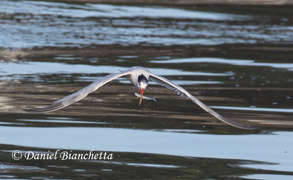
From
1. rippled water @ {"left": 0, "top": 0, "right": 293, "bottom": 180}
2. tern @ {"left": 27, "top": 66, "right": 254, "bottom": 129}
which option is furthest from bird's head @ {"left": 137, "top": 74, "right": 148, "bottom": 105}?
rippled water @ {"left": 0, "top": 0, "right": 293, "bottom": 180}

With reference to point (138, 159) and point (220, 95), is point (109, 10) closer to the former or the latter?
point (220, 95)

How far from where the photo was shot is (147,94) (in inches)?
500

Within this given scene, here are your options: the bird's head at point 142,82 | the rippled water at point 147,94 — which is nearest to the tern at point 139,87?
the bird's head at point 142,82

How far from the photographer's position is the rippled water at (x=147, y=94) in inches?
335

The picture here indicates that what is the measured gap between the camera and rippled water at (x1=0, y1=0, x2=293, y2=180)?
851 cm

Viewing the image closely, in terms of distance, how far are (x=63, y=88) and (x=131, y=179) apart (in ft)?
17.2

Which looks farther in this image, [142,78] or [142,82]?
[142,78]

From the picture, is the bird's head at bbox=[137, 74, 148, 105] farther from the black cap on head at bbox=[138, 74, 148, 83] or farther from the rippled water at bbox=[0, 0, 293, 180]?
the rippled water at bbox=[0, 0, 293, 180]

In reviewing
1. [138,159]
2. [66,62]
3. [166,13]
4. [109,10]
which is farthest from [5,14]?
[138,159]

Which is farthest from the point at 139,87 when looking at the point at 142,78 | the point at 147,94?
the point at 147,94

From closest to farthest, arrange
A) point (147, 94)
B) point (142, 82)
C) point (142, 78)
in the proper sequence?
point (142, 82) < point (142, 78) < point (147, 94)

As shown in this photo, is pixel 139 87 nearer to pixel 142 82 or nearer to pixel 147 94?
pixel 142 82

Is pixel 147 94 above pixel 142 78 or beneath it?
beneath

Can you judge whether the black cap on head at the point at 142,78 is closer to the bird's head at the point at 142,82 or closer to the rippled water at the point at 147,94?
the bird's head at the point at 142,82
